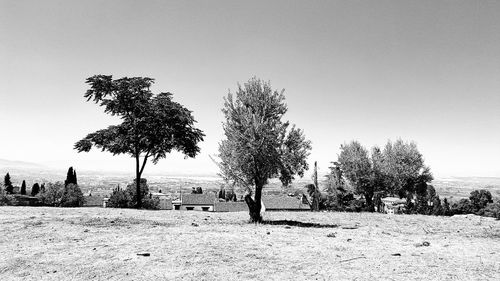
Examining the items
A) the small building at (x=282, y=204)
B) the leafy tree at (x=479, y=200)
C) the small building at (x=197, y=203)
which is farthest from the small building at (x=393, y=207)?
the small building at (x=197, y=203)

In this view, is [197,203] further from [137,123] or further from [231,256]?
[231,256]

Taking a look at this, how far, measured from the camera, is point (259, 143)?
779 inches

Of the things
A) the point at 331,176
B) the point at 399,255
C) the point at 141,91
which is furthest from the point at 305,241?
the point at 331,176

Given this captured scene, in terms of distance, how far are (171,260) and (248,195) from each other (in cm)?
1089

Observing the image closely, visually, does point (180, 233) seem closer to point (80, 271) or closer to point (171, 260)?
point (171, 260)

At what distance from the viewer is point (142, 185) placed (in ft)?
160

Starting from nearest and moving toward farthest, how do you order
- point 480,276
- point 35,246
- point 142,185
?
point 480,276, point 35,246, point 142,185

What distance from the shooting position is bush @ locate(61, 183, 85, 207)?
4378cm

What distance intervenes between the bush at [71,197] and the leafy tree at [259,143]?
32.6m

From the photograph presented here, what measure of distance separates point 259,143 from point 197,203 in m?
54.8

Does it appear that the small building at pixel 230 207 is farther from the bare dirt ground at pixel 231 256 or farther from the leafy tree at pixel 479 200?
the bare dirt ground at pixel 231 256

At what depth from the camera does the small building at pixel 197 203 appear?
70.4 meters

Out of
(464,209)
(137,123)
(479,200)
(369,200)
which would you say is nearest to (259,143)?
(137,123)

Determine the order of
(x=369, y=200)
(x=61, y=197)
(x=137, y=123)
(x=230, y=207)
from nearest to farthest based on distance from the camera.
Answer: (x=137, y=123) → (x=61, y=197) → (x=369, y=200) → (x=230, y=207)
